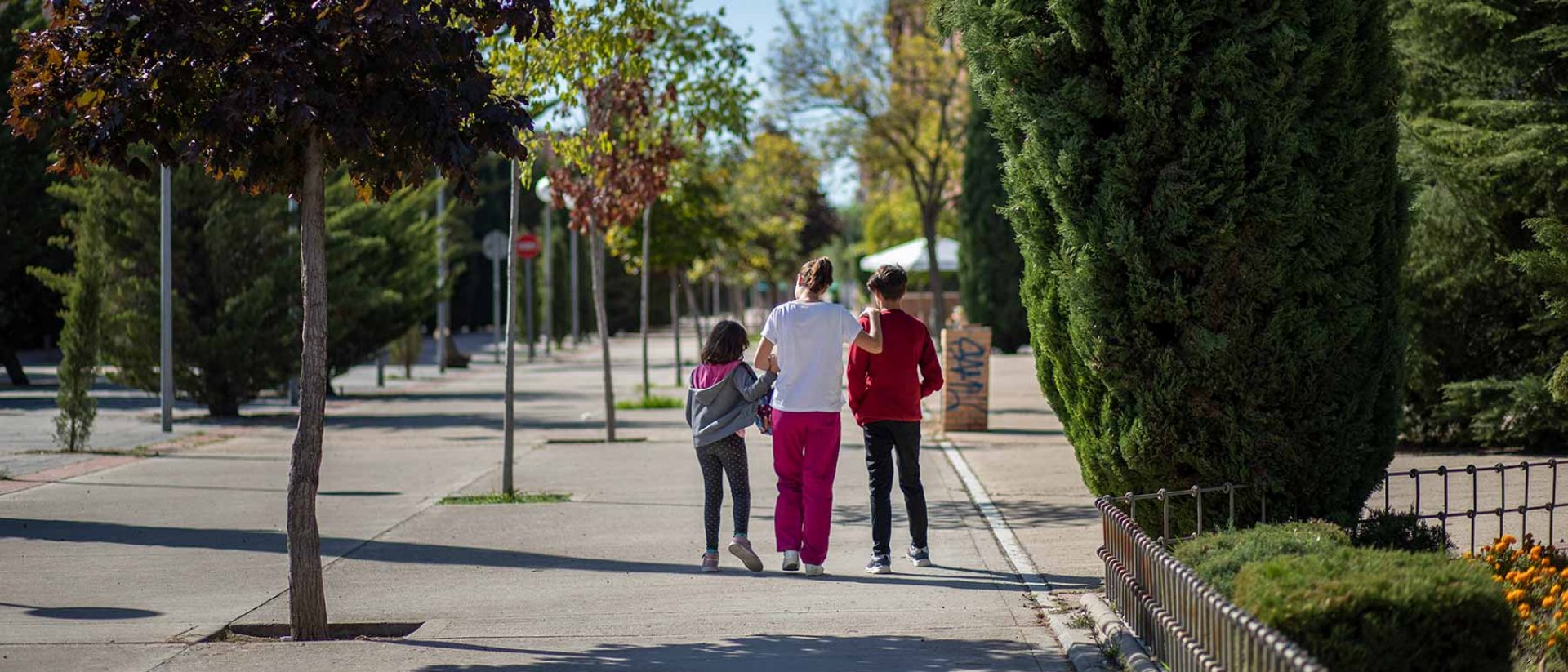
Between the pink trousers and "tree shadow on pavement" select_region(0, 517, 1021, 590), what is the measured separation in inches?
9.4

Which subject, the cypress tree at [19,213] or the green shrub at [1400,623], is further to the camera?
the cypress tree at [19,213]

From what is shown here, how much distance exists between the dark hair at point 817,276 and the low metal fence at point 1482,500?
9.68ft

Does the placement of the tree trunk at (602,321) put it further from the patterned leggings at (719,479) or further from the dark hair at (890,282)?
the dark hair at (890,282)

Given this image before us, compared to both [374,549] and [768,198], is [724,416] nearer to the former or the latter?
[374,549]

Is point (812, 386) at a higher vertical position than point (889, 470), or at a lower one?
higher

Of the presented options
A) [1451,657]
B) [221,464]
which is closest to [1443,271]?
[1451,657]

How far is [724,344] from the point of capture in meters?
9.08

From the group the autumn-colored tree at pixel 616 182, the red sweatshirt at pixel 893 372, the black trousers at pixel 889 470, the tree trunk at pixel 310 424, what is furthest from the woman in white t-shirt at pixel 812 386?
the autumn-colored tree at pixel 616 182

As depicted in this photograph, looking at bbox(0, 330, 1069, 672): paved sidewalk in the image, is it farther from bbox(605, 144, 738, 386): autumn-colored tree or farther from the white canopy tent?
the white canopy tent

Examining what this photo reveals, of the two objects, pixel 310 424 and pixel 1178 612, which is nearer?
pixel 1178 612

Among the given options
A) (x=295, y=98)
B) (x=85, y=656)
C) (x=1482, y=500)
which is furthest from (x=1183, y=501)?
(x=85, y=656)

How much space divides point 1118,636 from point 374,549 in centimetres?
514

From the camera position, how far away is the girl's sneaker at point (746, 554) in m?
8.95

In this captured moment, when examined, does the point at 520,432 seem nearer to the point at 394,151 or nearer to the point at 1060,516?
the point at 1060,516
